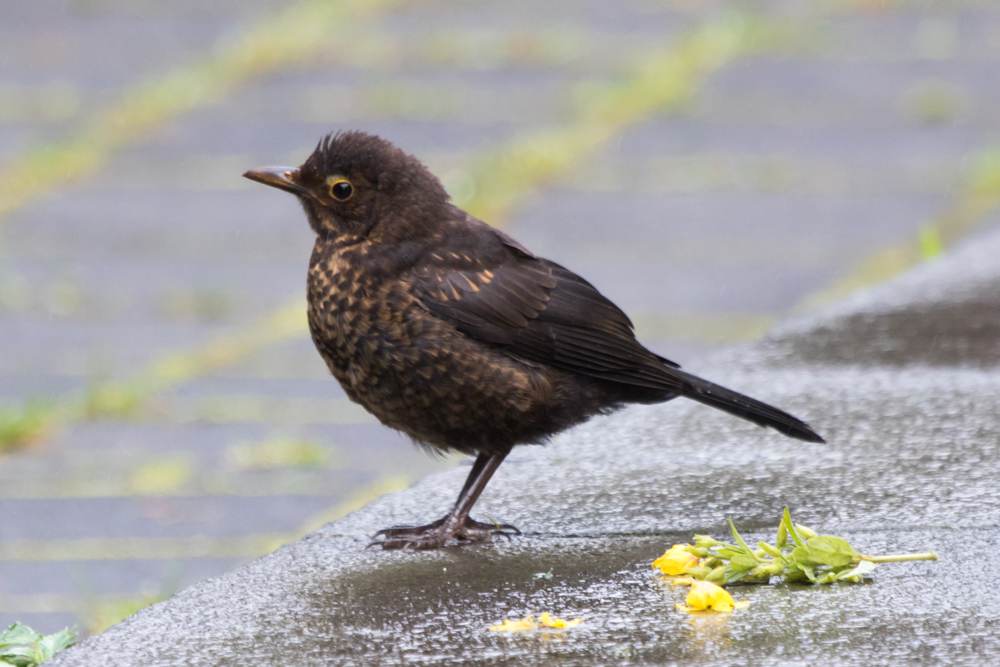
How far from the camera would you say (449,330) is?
2865mm

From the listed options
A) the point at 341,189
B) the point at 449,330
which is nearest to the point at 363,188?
the point at 341,189

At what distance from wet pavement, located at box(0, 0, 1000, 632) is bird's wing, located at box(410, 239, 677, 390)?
378 mm

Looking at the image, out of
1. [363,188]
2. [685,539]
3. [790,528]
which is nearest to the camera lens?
[790,528]

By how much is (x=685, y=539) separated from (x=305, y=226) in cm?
433

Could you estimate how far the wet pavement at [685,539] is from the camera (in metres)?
2.13

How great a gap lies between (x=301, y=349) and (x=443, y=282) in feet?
9.01

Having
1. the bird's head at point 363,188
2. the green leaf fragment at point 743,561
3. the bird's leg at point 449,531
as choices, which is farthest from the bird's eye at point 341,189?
the green leaf fragment at point 743,561

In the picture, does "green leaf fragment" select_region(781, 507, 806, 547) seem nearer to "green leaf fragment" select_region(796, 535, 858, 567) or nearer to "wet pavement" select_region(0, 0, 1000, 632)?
"green leaf fragment" select_region(796, 535, 858, 567)

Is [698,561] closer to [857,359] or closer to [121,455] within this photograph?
[857,359]

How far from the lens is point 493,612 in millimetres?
2314

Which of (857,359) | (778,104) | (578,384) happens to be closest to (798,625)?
(578,384)

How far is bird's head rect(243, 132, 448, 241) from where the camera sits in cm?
299

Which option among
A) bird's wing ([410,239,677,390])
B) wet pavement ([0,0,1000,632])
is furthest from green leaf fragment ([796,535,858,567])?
bird's wing ([410,239,677,390])

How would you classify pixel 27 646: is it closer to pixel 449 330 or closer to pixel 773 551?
pixel 449 330
